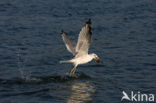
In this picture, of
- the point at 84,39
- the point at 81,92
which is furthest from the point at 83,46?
Result: the point at 81,92

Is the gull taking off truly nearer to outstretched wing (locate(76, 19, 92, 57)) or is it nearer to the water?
outstretched wing (locate(76, 19, 92, 57))

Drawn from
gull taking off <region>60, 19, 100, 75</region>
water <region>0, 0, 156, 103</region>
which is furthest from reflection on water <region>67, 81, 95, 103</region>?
gull taking off <region>60, 19, 100, 75</region>

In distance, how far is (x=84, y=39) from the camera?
11.6 meters

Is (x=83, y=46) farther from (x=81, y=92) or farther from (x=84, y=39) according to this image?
(x=81, y=92)

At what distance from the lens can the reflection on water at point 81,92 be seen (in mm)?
11155

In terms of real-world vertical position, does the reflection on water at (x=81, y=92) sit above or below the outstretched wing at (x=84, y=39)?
below

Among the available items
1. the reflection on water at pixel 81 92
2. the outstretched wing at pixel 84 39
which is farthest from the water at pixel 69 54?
the outstretched wing at pixel 84 39

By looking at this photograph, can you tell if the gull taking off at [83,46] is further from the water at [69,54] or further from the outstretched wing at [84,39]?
the water at [69,54]

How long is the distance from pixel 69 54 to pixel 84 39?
12.7 ft

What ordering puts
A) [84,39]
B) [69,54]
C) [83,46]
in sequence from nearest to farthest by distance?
[84,39], [83,46], [69,54]


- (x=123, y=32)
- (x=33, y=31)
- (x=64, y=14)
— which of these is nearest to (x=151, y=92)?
(x=123, y=32)

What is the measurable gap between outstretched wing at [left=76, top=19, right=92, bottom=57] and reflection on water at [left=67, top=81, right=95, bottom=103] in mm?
893

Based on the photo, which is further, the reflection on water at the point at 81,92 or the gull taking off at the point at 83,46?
the gull taking off at the point at 83,46

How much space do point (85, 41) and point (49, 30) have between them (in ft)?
21.2
